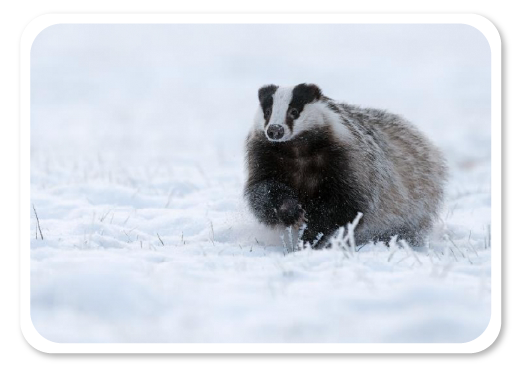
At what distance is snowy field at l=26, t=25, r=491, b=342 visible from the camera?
2.58 metres

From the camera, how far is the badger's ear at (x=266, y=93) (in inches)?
180

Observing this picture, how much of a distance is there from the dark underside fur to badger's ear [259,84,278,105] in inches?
9.0

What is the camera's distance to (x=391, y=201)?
15.8ft

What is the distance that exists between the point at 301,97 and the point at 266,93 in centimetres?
24

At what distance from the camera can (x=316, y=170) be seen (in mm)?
4551

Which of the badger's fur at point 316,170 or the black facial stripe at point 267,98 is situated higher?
the black facial stripe at point 267,98

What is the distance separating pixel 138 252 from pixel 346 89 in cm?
1236
